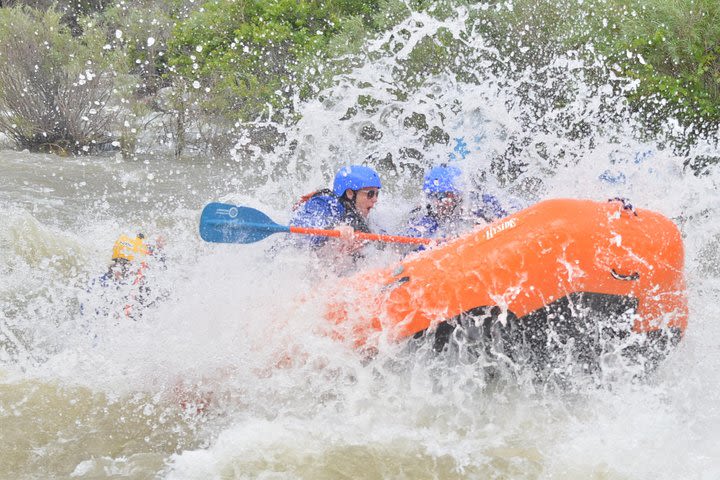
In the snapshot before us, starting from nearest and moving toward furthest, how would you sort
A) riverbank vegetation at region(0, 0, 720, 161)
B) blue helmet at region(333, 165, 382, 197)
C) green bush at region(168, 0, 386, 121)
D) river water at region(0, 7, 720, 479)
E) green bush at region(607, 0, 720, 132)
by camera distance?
river water at region(0, 7, 720, 479), blue helmet at region(333, 165, 382, 197), green bush at region(607, 0, 720, 132), riverbank vegetation at region(0, 0, 720, 161), green bush at region(168, 0, 386, 121)

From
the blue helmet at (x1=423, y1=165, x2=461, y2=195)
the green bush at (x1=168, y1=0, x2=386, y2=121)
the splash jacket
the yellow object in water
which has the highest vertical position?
the green bush at (x1=168, y1=0, x2=386, y2=121)

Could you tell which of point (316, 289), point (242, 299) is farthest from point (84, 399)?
point (316, 289)

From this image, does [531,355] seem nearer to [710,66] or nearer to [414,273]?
[414,273]

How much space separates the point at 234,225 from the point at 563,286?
217 centimetres

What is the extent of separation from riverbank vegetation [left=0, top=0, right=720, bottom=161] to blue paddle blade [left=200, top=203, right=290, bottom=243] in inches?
154

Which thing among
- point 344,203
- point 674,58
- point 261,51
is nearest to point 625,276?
point 344,203

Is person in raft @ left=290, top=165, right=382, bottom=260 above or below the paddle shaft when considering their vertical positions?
above

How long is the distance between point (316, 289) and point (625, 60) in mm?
5870

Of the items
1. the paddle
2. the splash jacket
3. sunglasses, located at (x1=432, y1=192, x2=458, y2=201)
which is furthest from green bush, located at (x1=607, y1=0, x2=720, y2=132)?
the paddle

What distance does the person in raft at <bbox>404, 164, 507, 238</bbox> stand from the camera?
17.6 feet

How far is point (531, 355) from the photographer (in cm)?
367

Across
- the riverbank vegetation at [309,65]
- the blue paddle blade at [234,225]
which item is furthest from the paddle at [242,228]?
the riverbank vegetation at [309,65]

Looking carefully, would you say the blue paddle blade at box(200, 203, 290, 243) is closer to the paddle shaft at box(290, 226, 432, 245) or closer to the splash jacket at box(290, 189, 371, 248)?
the paddle shaft at box(290, 226, 432, 245)

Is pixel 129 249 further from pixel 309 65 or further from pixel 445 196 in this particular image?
pixel 309 65
